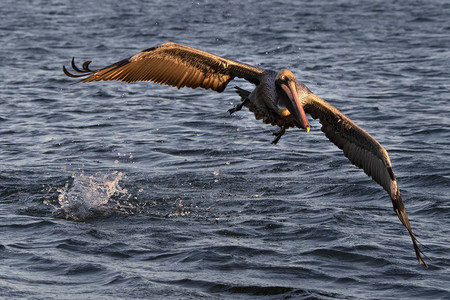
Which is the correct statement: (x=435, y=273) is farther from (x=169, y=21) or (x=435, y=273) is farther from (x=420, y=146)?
(x=169, y=21)

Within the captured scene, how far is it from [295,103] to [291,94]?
12 cm

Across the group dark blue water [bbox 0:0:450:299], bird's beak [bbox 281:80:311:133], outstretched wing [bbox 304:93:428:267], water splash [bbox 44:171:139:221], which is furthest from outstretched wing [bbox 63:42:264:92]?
water splash [bbox 44:171:139:221]

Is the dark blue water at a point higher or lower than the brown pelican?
lower

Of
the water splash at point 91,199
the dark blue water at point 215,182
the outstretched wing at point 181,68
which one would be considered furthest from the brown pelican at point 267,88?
the water splash at point 91,199

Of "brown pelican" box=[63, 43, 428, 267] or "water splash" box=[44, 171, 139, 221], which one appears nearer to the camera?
"brown pelican" box=[63, 43, 428, 267]

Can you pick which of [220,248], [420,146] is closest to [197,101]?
[420,146]

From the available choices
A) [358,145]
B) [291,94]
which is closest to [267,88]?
[291,94]

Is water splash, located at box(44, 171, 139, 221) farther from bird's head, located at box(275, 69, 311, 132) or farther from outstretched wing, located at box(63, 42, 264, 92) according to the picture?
bird's head, located at box(275, 69, 311, 132)

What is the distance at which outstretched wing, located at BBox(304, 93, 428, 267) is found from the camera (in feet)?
25.8

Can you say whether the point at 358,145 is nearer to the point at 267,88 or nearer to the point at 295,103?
the point at 295,103

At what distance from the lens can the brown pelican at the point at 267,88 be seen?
8055 millimetres

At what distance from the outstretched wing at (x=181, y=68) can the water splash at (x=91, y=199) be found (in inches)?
74.8

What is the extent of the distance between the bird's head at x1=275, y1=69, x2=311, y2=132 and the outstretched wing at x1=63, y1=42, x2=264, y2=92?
364 mm

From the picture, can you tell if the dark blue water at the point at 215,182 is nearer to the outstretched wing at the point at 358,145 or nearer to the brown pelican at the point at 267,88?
the outstretched wing at the point at 358,145
